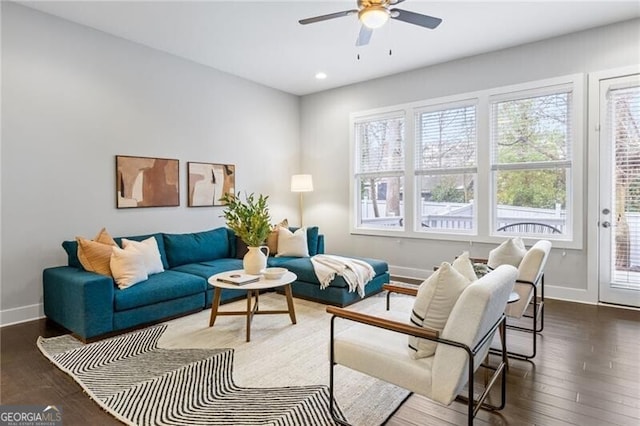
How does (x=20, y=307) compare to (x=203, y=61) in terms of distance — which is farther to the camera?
(x=203, y=61)

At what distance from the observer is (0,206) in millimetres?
3428

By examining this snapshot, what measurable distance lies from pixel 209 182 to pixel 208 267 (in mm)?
1506

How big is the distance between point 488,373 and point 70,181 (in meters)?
4.37

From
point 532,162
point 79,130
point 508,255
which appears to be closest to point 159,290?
point 79,130

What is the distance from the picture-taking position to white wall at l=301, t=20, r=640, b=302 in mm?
4121

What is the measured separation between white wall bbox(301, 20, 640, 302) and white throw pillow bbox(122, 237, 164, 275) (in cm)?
322

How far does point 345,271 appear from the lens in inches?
160

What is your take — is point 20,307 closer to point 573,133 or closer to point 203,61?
point 203,61

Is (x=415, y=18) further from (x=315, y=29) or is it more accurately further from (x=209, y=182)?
(x=209, y=182)

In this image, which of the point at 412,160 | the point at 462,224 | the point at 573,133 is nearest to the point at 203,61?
the point at 412,160

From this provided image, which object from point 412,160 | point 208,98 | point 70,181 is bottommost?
point 70,181

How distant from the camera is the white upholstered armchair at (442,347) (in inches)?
63.2

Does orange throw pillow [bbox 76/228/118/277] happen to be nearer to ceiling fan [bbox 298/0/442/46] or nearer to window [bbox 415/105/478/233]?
ceiling fan [bbox 298/0/442/46]

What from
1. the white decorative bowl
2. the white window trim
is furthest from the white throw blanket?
the white window trim
